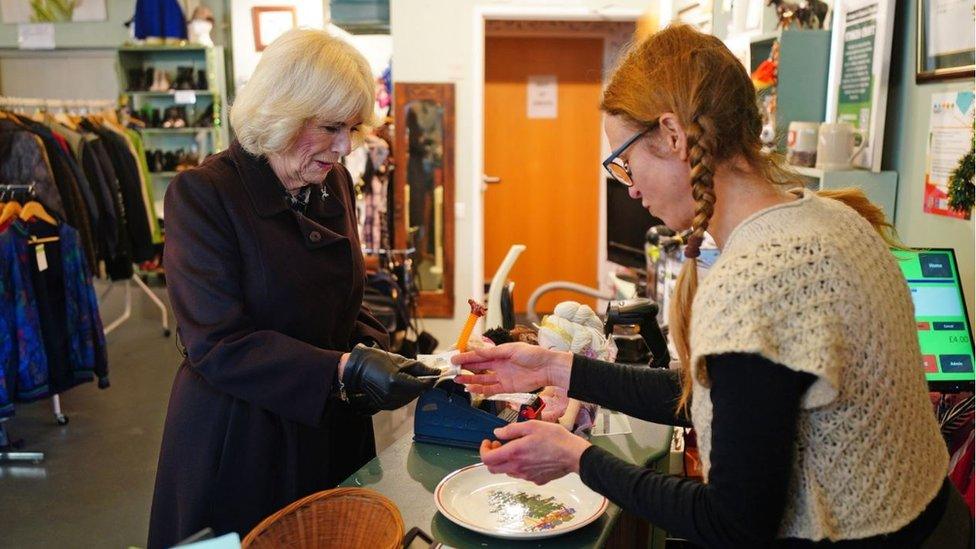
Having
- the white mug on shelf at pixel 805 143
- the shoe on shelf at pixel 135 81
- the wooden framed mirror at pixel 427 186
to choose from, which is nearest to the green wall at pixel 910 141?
the white mug on shelf at pixel 805 143

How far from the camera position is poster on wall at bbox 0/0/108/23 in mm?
7352

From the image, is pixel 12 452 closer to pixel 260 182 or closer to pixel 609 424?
pixel 260 182

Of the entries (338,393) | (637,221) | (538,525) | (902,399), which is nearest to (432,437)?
(338,393)

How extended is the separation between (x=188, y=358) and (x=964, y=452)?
1600mm

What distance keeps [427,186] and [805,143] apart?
3.22 meters

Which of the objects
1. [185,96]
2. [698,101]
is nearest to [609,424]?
[698,101]

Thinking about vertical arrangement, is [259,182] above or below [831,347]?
above

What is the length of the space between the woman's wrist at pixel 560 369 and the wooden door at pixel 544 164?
16.5 ft

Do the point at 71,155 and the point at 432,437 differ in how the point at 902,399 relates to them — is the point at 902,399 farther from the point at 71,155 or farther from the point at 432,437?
the point at 71,155

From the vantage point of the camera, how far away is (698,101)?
3.36ft

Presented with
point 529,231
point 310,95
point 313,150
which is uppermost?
point 310,95

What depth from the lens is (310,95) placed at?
1624 millimetres

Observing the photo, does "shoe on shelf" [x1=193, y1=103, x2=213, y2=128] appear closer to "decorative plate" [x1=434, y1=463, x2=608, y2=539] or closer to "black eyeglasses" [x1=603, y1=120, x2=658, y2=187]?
"decorative plate" [x1=434, y1=463, x2=608, y2=539]

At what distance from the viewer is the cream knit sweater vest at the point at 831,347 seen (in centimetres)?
89
